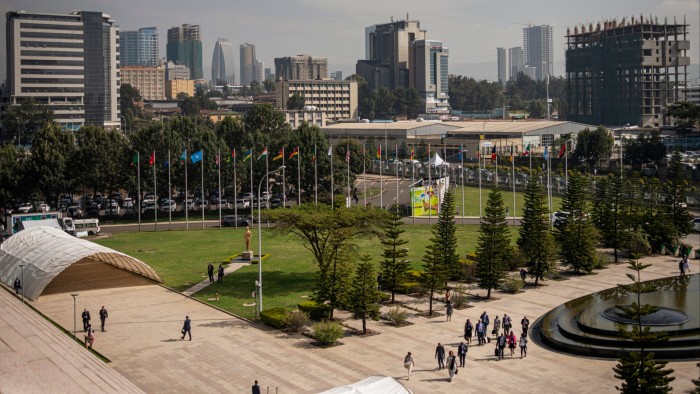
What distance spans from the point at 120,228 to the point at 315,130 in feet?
74.1

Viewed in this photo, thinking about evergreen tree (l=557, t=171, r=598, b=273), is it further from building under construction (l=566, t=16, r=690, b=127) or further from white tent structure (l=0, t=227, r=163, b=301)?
building under construction (l=566, t=16, r=690, b=127)

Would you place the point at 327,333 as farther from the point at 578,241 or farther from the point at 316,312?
the point at 578,241

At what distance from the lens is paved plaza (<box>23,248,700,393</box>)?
30.1m

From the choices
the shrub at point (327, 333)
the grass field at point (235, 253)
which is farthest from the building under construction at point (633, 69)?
the shrub at point (327, 333)

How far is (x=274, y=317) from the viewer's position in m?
38.4

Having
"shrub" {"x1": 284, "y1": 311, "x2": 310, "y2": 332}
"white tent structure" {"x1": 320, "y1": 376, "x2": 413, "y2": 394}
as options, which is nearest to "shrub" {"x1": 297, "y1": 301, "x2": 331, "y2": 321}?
"shrub" {"x1": 284, "y1": 311, "x2": 310, "y2": 332}

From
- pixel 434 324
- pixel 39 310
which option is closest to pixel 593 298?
pixel 434 324

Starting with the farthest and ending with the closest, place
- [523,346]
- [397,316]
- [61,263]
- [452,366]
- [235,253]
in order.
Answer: [235,253]
[61,263]
[397,316]
[523,346]
[452,366]

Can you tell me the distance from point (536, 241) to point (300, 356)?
19261 millimetres

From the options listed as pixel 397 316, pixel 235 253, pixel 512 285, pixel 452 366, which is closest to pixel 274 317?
pixel 397 316

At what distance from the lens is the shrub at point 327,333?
35.2 metres

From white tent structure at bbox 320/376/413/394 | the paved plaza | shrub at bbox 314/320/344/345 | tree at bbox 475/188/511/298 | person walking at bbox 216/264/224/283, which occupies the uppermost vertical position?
tree at bbox 475/188/511/298

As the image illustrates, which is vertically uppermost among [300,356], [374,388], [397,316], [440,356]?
[374,388]

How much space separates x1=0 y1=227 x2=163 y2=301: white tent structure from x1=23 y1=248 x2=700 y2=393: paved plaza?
2.05m
